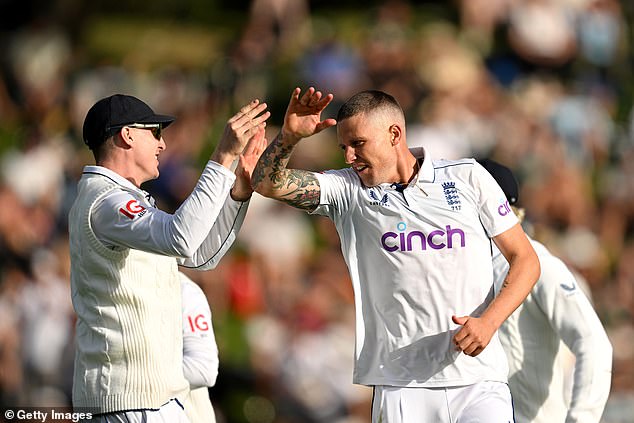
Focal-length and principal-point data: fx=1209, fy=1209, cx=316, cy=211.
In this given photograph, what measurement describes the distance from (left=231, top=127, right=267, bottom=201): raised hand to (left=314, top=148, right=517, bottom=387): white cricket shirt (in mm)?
360

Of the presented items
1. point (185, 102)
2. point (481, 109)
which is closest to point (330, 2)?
point (185, 102)

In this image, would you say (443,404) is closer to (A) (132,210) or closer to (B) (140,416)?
(B) (140,416)

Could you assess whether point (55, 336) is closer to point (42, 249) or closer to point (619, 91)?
point (42, 249)

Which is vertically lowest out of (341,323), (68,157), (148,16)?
(341,323)

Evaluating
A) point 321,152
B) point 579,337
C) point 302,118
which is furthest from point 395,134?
point 321,152

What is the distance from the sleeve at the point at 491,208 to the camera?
21.1 ft

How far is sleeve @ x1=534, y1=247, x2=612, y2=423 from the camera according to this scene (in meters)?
6.94

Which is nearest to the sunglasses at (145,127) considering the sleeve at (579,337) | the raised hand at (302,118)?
the raised hand at (302,118)

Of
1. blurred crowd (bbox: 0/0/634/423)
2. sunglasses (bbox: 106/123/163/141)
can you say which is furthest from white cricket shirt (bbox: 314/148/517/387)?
blurred crowd (bbox: 0/0/634/423)

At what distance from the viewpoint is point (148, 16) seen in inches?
835

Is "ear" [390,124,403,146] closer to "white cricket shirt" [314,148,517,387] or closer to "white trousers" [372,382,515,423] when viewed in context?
"white cricket shirt" [314,148,517,387]

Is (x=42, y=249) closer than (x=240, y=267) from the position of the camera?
Answer: No

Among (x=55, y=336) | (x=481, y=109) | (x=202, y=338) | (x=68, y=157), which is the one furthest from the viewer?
(x=68, y=157)

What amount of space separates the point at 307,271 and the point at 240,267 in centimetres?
78
